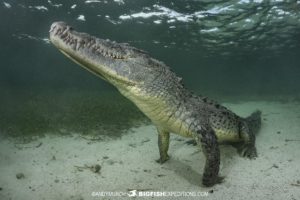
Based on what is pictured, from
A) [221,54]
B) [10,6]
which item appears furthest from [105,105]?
[221,54]

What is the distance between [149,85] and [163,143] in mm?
1507

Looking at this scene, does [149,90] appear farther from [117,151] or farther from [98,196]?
[117,151]

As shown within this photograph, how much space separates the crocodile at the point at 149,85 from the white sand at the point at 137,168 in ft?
1.82

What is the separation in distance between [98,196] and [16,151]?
303cm

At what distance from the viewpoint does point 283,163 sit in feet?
16.1

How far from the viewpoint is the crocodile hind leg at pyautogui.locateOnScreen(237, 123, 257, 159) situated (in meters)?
5.49

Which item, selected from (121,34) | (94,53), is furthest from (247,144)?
(121,34)

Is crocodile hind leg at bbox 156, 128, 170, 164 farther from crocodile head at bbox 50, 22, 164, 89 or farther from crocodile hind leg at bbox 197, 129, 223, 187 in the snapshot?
crocodile head at bbox 50, 22, 164, 89

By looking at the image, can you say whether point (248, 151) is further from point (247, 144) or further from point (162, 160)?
point (162, 160)

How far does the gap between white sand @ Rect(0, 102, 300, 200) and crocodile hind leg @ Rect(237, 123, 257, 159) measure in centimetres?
15

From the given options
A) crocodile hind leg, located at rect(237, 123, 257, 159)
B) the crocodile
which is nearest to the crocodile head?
the crocodile

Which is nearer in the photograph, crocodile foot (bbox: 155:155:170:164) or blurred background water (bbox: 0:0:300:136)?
crocodile foot (bbox: 155:155:170:164)

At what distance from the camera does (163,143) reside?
5453 mm

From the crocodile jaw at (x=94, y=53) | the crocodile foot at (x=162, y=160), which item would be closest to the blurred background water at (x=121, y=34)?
the crocodile foot at (x=162, y=160)
